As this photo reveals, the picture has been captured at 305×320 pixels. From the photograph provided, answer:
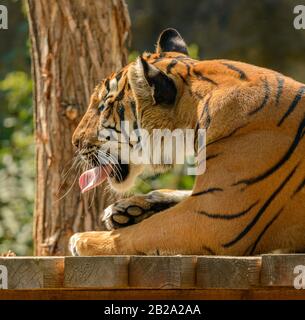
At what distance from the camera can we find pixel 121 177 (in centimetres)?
429

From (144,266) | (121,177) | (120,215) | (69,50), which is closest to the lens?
(144,266)

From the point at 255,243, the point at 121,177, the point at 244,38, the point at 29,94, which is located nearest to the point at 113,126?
the point at 121,177

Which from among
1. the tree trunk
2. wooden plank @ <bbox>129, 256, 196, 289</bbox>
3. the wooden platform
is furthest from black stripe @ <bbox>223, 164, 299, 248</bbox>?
the tree trunk

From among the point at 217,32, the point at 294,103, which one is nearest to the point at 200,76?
the point at 294,103

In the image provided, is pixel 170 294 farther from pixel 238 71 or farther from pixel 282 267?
pixel 238 71

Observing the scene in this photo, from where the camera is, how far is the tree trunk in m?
5.51

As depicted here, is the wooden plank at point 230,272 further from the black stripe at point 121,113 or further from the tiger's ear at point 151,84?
the black stripe at point 121,113

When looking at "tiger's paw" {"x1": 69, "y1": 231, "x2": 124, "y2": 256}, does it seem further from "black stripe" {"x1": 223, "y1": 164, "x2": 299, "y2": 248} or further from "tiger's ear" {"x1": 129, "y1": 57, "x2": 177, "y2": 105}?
"tiger's ear" {"x1": 129, "y1": 57, "x2": 177, "y2": 105}

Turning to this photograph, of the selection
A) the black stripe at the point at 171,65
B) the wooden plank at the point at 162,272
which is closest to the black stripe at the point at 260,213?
the wooden plank at the point at 162,272

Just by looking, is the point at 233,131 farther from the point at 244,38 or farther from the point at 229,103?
the point at 244,38

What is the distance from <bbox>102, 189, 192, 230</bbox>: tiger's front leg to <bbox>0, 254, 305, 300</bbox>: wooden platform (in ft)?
2.41

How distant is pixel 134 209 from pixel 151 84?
523mm

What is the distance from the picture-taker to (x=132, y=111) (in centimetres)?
413

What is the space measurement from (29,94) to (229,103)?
514cm
